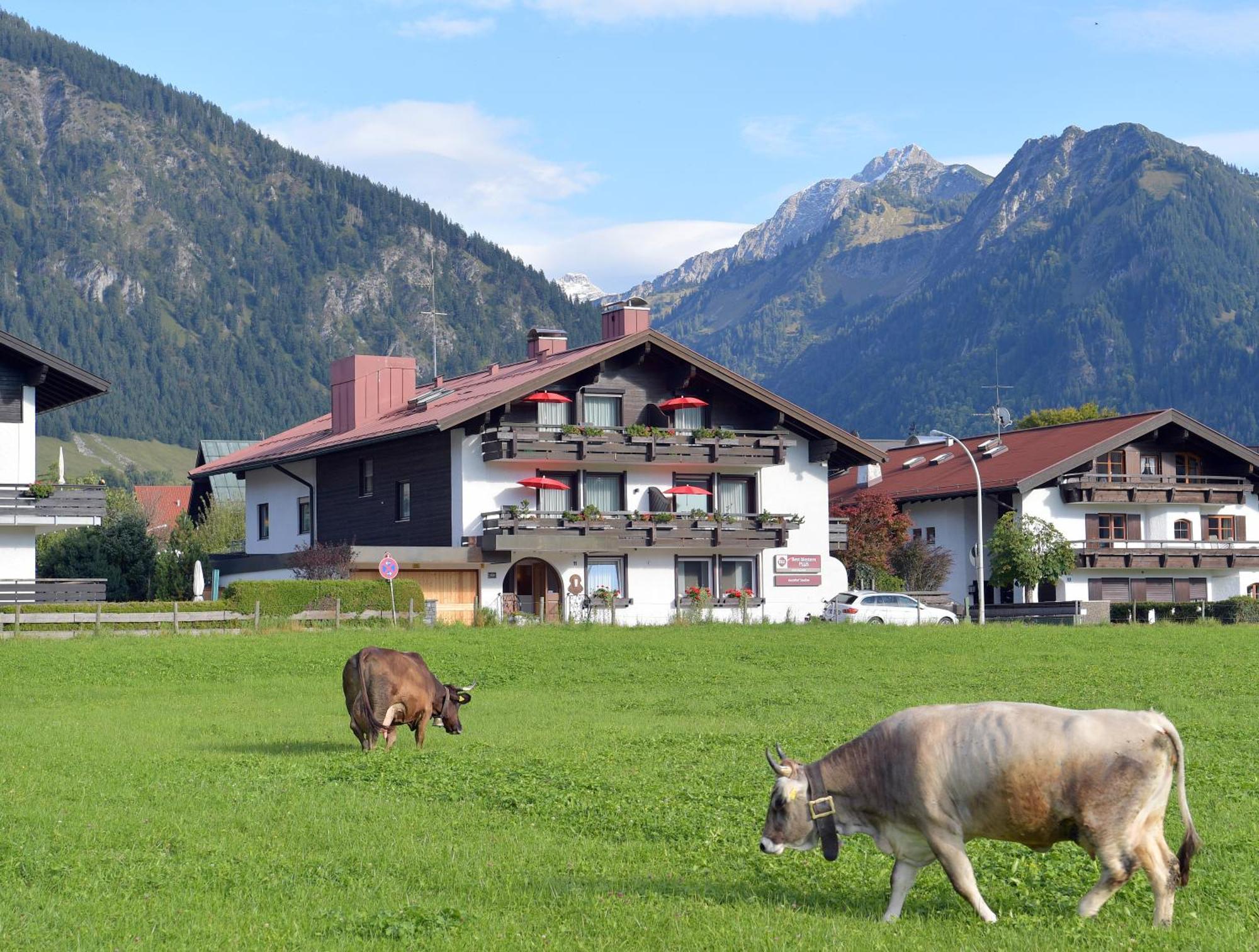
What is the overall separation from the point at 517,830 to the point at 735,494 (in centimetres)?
4600

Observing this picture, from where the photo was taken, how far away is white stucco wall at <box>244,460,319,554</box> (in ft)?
212

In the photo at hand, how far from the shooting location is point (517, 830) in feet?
49.0

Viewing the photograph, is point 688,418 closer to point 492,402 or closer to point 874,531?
point 492,402

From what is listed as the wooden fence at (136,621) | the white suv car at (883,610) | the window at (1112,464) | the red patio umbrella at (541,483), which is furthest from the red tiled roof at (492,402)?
the window at (1112,464)

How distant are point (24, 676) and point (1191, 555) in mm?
53940

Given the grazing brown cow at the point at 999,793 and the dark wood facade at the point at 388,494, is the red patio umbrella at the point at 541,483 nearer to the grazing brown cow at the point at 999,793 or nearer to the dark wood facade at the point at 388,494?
the dark wood facade at the point at 388,494

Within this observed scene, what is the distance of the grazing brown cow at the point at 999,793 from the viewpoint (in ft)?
34.8

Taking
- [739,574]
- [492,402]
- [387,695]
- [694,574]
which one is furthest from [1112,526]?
[387,695]

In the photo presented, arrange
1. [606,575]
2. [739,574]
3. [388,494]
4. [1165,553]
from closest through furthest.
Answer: [606,575] → [388,494] → [739,574] → [1165,553]

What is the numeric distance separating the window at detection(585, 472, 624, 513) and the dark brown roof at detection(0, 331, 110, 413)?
16.7 meters

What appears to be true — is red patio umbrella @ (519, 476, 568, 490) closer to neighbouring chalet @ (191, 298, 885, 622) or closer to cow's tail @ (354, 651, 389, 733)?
neighbouring chalet @ (191, 298, 885, 622)

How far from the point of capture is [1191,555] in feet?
238

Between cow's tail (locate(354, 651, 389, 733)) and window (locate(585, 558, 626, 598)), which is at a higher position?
window (locate(585, 558, 626, 598))

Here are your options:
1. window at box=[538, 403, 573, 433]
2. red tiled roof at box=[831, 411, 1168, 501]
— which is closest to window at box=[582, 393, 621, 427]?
window at box=[538, 403, 573, 433]
